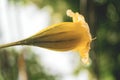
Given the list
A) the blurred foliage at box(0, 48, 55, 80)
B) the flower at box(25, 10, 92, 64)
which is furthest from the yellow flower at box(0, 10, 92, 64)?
the blurred foliage at box(0, 48, 55, 80)

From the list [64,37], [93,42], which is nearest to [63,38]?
[64,37]

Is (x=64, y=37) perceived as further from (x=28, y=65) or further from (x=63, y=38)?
(x=28, y=65)

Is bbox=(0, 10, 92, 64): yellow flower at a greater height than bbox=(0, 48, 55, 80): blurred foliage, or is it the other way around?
bbox=(0, 10, 92, 64): yellow flower

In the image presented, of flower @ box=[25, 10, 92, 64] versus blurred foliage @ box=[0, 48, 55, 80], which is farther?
blurred foliage @ box=[0, 48, 55, 80]

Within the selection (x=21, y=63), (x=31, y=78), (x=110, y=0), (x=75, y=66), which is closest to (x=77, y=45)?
(x=21, y=63)

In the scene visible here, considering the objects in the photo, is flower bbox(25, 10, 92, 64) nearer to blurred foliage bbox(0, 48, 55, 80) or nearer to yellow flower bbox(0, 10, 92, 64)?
yellow flower bbox(0, 10, 92, 64)

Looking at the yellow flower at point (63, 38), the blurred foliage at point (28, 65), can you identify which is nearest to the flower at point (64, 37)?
the yellow flower at point (63, 38)

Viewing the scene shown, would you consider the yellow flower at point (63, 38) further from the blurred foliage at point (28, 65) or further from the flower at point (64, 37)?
the blurred foliage at point (28, 65)

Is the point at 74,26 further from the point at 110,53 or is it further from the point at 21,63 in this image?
the point at 110,53

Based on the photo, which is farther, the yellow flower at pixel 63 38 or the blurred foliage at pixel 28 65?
the blurred foliage at pixel 28 65
